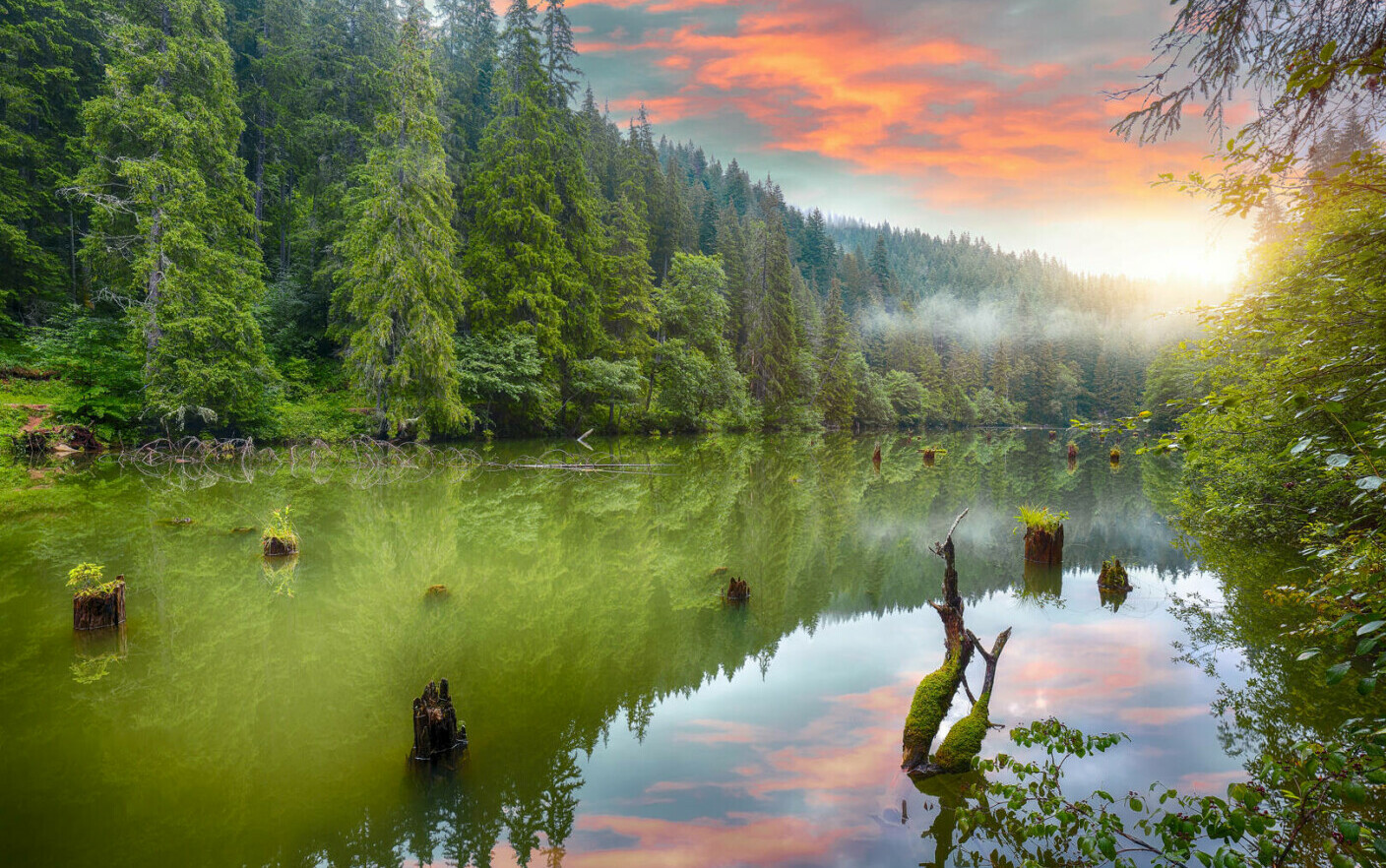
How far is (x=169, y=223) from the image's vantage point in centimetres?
2119

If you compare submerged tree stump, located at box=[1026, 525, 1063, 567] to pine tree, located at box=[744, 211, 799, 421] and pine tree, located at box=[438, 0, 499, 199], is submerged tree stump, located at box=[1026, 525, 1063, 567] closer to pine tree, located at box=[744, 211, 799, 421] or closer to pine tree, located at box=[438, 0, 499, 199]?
pine tree, located at box=[438, 0, 499, 199]

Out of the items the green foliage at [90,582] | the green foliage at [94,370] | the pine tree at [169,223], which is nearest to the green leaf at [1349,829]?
the green foliage at [90,582]

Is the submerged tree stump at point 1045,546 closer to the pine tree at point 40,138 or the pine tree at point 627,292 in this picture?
the pine tree at point 627,292

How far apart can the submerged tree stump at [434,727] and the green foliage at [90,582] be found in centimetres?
511

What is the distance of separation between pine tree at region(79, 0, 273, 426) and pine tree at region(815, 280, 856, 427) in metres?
39.0

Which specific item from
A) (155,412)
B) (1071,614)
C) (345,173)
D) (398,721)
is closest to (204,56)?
(345,173)

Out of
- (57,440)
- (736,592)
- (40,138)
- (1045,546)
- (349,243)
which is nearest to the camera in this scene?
(736,592)

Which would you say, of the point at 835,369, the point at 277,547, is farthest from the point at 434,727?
the point at 835,369

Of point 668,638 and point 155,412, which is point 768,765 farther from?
point 155,412

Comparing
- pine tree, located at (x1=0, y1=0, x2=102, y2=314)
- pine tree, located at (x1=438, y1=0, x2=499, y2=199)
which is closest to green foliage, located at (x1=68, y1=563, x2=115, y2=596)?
pine tree, located at (x1=0, y1=0, x2=102, y2=314)

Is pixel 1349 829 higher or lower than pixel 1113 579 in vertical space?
higher

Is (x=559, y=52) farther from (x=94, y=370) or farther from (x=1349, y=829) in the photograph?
(x=1349, y=829)

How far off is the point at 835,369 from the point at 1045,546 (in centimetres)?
4108

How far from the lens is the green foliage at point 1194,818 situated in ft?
7.23
